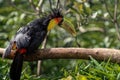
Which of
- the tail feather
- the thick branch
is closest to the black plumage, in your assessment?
the tail feather

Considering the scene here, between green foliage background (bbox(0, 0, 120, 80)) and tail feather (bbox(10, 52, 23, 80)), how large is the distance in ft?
0.64

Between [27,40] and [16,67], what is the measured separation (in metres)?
0.29

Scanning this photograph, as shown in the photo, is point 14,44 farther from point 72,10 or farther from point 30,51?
point 72,10

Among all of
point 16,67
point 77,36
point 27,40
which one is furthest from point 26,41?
point 77,36

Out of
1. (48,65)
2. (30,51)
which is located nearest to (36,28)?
(30,51)

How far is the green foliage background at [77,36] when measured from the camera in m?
3.54

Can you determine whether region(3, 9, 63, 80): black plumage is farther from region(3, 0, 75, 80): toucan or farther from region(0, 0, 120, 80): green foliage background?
region(0, 0, 120, 80): green foliage background

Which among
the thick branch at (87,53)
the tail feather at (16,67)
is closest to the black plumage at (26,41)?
the tail feather at (16,67)

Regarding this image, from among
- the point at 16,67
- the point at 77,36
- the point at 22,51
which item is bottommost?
the point at 16,67

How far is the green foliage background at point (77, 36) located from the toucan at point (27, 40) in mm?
215

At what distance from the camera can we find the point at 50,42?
600 cm

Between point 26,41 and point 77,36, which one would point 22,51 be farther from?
point 77,36

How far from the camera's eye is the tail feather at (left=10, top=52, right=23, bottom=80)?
3.52 m

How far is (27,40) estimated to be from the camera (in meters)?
3.74
